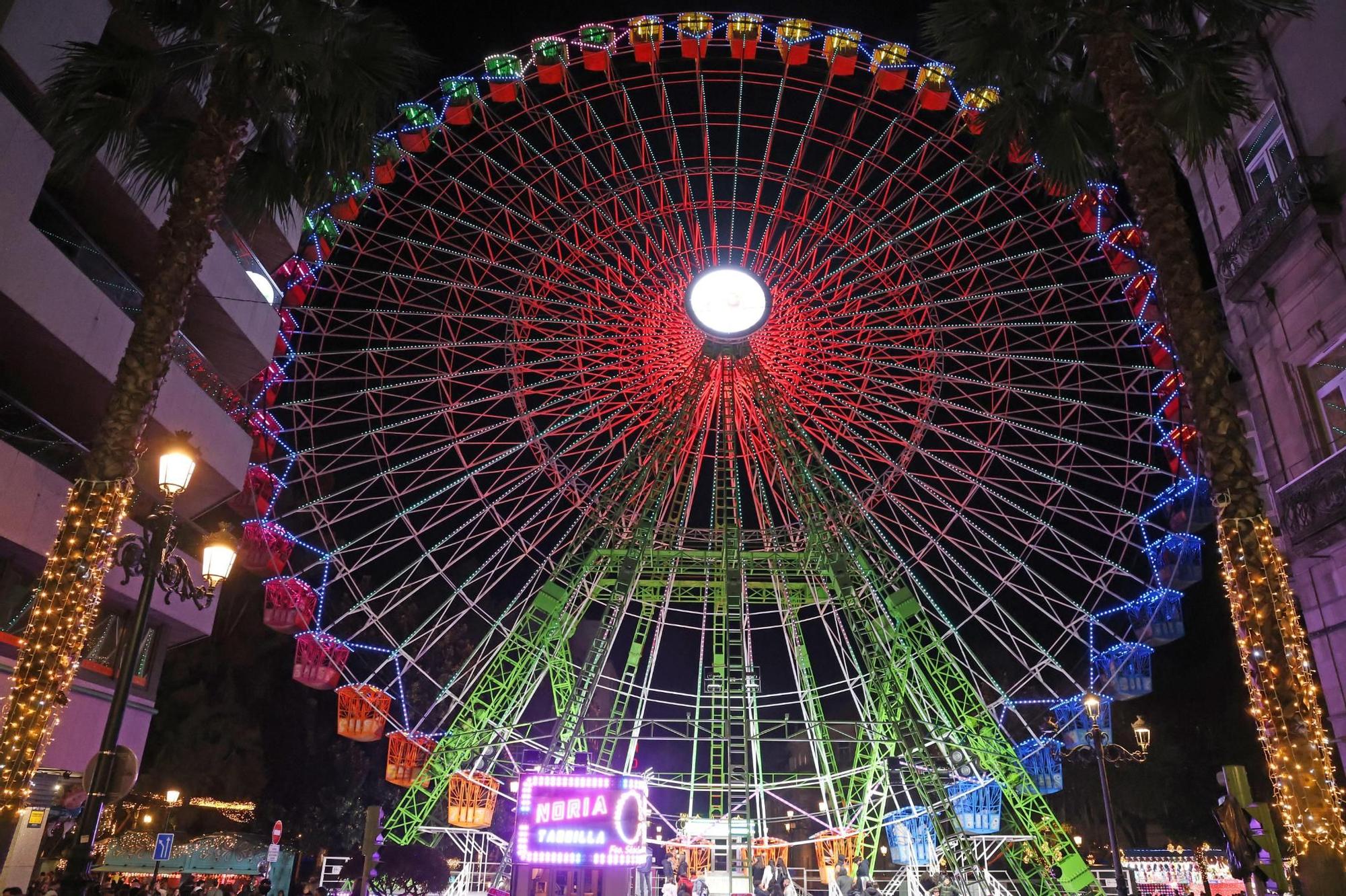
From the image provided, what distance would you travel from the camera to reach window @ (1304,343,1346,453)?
611 inches

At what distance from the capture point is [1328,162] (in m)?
15.0

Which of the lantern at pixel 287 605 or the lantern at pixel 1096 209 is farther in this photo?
the lantern at pixel 1096 209

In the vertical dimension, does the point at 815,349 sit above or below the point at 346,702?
above

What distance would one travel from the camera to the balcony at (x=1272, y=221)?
593 inches

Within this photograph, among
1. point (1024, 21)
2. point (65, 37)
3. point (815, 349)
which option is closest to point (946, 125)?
point (815, 349)

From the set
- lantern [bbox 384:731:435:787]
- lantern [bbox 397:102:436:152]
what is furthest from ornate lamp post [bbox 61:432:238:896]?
lantern [bbox 397:102:436:152]

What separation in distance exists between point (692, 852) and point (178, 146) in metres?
22.9

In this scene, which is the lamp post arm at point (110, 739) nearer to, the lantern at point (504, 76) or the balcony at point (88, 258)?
the balcony at point (88, 258)

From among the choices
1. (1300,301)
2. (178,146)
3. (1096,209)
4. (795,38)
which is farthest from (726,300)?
(178,146)

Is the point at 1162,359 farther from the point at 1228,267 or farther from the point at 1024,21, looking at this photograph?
the point at 1024,21

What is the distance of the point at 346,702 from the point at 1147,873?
72.8 feet

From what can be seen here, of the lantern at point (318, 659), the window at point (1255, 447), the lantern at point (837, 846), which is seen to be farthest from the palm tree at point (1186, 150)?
the lantern at point (318, 659)

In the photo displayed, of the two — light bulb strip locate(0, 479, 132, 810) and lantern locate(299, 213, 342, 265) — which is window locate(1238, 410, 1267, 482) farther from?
lantern locate(299, 213, 342, 265)

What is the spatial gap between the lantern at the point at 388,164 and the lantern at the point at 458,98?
1.50 meters
